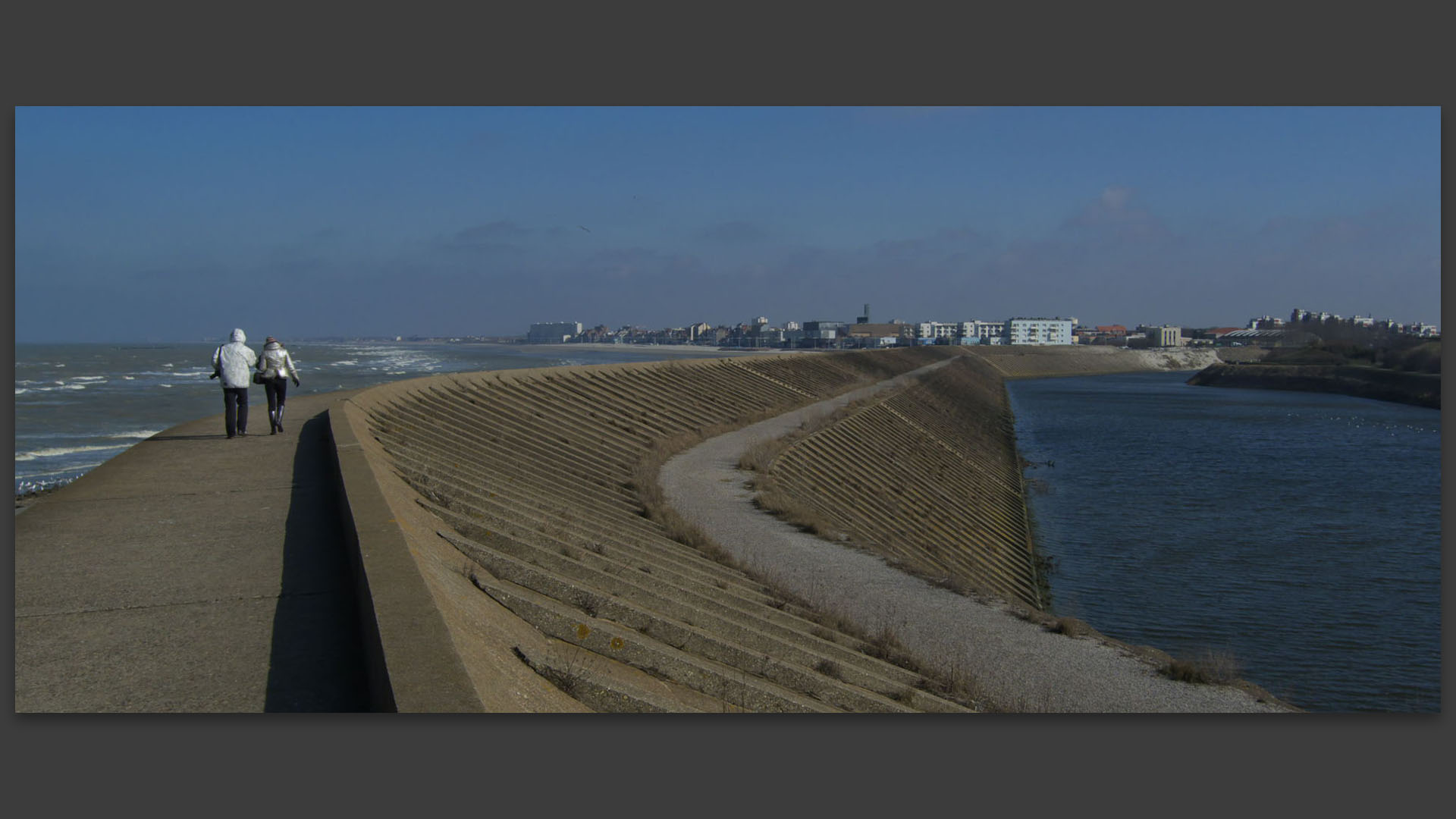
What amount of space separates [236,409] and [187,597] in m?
6.57

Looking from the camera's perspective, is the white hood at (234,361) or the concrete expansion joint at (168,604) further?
the white hood at (234,361)

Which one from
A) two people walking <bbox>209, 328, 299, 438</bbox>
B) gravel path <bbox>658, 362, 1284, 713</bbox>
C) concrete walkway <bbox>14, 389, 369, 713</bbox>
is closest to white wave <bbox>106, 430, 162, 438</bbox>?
two people walking <bbox>209, 328, 299, 438</bbox>

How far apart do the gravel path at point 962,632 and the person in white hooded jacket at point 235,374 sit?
17.6ft

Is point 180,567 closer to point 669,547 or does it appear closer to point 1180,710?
point 669,547

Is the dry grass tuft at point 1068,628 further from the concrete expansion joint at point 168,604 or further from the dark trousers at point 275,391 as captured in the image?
the dark trousers at point 275,391

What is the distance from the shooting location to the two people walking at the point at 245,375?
37.2 ft

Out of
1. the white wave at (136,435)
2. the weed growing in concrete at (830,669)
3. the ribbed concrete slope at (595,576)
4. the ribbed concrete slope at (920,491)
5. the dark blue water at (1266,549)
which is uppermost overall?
the ribbed concrete slope at (595,576)

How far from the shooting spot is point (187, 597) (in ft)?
19.1

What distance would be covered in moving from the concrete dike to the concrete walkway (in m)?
0.31

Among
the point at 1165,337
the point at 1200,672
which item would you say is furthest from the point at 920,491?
the point at 1165,337

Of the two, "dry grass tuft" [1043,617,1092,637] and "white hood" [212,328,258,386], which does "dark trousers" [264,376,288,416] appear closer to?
"white hood" [212,328,258,386]

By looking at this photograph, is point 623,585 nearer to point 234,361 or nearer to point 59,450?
point 234,361

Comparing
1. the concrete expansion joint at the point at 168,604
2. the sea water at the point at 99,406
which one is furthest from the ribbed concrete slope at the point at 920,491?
the sea water at the point at 99,406

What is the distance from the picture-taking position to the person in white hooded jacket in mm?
11305
